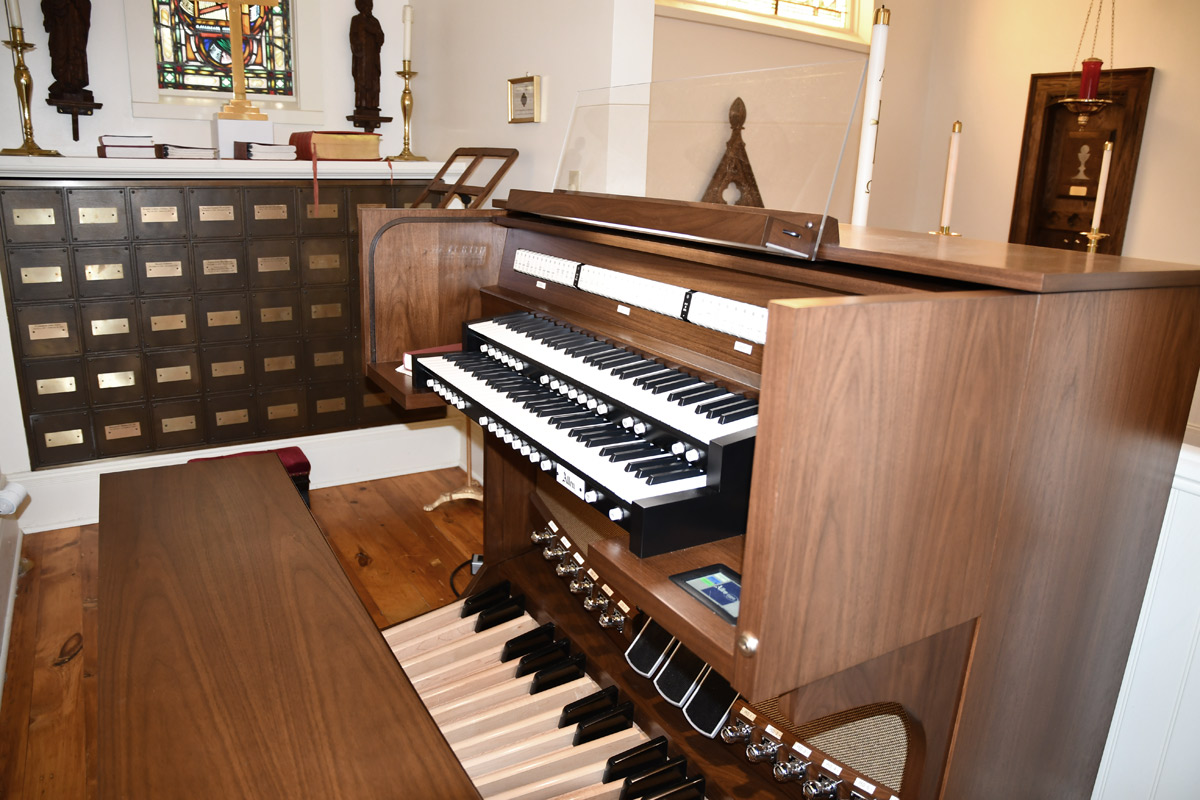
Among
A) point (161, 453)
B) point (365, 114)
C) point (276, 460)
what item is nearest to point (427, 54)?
point (365, 114)

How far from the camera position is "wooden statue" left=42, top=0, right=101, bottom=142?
125 inches

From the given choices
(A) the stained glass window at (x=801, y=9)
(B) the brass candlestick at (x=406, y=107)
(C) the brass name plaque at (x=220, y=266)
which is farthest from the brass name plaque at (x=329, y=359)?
(A) the stained glass window at (x=801, y=9)

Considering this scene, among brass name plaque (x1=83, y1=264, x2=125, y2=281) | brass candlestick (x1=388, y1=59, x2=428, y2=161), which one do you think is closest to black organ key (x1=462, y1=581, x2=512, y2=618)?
brass name plaque (x1=83, y1=264, x2=125, y2=281)

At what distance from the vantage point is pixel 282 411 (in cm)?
348

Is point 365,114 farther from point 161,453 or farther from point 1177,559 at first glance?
point 1177,559

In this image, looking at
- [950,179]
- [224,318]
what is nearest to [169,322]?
[224,318]

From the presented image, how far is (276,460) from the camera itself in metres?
2.20

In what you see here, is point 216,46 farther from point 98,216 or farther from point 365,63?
point 98,216

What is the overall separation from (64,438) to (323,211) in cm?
129

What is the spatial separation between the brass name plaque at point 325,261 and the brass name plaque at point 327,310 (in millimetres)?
151

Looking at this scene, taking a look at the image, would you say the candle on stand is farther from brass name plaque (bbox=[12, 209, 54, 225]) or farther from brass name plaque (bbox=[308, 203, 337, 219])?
brass name plaque (bbox=[12, 209, 54, 225])

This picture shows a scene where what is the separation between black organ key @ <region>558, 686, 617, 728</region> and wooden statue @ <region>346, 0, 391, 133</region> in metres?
3.02

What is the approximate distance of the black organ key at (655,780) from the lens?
166 cm

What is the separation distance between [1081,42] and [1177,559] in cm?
420
